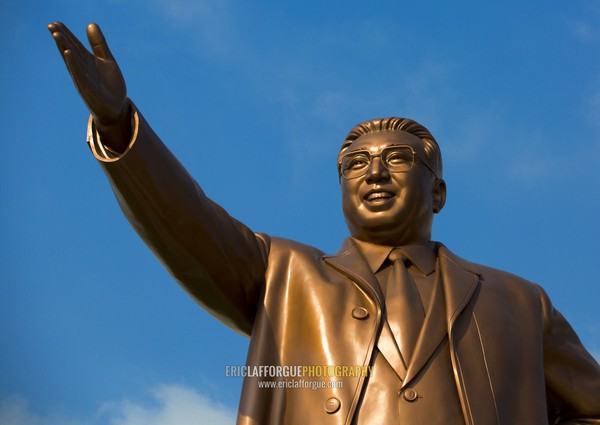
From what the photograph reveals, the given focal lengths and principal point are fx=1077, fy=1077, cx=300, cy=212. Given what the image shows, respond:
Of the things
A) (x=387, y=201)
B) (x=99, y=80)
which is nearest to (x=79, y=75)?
(x=99, y=80)

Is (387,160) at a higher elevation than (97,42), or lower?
higher

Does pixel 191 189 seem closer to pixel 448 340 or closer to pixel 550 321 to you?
pixel 448 340

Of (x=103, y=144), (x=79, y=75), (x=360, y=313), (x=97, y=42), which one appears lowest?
(x=360, y=313)

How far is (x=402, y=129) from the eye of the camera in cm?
754

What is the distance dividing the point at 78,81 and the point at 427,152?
2585 mm

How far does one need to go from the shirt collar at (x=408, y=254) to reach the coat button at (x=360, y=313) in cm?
48

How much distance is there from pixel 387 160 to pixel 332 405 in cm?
188

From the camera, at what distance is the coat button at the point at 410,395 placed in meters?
6.07

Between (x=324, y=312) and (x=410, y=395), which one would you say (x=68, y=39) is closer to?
(x=324, y=312)

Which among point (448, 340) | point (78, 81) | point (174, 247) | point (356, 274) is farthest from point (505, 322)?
point (78, 81)

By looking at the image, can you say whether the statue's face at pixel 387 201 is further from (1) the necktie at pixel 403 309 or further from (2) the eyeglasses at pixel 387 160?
(1) the necktie at pixel 403 309

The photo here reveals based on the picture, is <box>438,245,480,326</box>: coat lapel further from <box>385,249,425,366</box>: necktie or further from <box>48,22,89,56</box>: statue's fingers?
<box>48,22,89,56</box>: statue's fingers

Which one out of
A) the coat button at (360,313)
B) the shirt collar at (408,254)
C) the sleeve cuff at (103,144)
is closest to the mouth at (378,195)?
the shirt collar at (408,254)

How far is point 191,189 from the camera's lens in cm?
652
